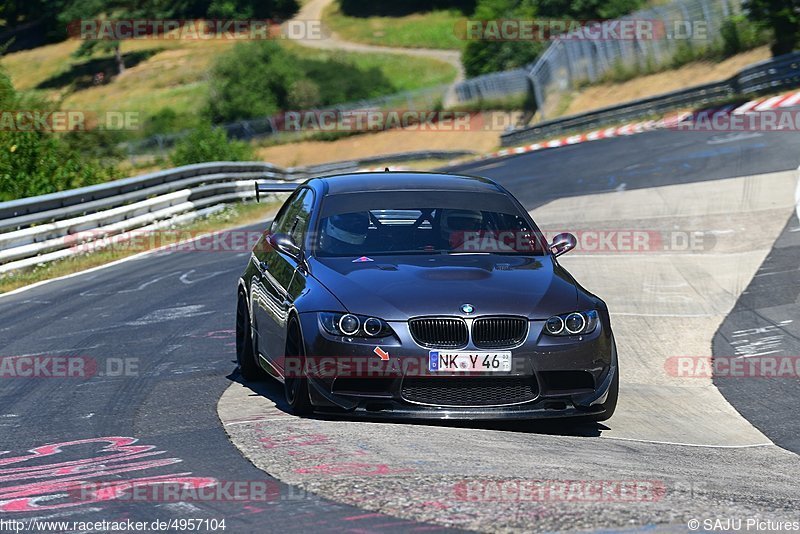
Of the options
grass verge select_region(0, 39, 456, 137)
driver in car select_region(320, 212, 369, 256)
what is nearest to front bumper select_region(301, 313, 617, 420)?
driver in car select_region(320, 212, 369, 256)

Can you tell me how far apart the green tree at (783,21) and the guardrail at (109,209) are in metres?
19.2

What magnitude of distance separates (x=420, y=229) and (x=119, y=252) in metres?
12.5

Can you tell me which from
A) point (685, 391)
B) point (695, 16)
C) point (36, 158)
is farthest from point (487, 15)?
point (685, 391)

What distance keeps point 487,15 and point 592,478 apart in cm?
8357

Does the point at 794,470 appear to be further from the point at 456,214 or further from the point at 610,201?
the point at 610,201

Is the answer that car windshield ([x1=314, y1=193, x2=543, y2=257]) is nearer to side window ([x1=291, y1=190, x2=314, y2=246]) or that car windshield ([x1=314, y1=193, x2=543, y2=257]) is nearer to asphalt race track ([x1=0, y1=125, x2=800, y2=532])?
side window ([x1=291, y1=190, x2=314, y2=246])

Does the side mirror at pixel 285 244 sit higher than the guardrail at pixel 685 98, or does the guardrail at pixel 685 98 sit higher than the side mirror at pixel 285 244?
the side mirror at pixel 285 244

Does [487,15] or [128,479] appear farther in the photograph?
[487,15]

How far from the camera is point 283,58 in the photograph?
85.0 meters

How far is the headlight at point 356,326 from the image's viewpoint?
722 centimetres

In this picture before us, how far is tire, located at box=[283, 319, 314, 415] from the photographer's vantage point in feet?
24.3

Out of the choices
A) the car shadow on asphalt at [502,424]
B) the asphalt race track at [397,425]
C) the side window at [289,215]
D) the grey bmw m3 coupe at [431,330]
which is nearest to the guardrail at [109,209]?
the side window at [289,215]

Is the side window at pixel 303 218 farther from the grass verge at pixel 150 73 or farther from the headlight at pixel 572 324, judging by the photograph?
the grass verge at pixel 150 73

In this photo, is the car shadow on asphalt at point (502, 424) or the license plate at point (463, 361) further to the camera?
the car shadow on asphalt at point (502, 424)
